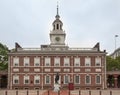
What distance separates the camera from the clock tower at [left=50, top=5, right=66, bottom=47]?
266 ft

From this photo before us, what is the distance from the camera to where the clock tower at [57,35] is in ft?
266

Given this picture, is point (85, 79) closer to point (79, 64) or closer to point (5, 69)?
point (79, 64)

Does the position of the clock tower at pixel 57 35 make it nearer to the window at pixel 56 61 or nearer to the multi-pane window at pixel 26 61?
the window at pixel 56 61

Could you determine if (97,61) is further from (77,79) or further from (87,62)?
(77,79)

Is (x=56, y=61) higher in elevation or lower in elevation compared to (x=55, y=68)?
higher

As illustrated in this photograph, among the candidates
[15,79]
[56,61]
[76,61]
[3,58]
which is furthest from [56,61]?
[3,58]

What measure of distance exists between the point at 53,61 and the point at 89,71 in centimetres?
648

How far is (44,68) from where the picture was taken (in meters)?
71.2

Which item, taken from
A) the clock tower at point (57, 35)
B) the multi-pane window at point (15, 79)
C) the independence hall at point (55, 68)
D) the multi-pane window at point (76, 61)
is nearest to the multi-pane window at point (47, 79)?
the independence hall at point (55, 68)

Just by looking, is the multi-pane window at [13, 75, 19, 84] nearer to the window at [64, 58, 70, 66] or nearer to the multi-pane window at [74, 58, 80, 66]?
the window at [64, 58, 70, 66]

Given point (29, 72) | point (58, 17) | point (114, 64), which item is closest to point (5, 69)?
point (29, 72)

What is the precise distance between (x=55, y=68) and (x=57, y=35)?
12.0 metres

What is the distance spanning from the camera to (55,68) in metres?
71.1

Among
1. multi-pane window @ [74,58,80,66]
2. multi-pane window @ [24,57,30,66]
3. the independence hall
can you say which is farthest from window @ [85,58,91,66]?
multi-pane window @ [24,57,30,66]
